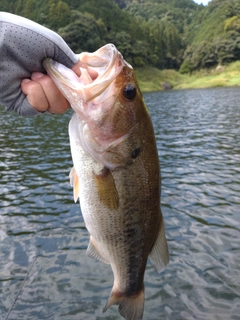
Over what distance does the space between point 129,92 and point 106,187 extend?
756 mm

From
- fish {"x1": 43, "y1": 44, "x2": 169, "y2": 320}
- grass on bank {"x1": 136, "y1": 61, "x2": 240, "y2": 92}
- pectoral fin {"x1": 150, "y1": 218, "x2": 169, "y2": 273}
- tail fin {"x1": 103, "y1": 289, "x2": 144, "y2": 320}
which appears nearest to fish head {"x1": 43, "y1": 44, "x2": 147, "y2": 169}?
fish {"x1": 43, "y1": 44, "x2": 169, "y2": 320}

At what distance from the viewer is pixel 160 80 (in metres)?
96.8

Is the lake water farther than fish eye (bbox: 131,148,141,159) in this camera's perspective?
Yes

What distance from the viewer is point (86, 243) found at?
7.91 m

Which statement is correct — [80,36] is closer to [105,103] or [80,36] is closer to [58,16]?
[58,16]

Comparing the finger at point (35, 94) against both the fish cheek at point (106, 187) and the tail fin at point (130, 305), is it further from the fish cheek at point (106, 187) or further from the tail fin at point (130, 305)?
the tail fin at point (130, 305)

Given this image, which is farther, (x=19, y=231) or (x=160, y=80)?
(x=160, y=80)

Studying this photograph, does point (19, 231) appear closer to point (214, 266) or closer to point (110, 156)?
point (214, 266)

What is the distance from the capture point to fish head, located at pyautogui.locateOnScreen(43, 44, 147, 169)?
2.47m

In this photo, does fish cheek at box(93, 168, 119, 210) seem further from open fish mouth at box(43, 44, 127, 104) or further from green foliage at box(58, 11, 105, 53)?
green foliage at box(58, 11, 105, 53)

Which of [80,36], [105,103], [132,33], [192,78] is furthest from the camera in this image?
[132,33]

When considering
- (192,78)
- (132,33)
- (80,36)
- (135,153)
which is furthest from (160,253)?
(132,33)

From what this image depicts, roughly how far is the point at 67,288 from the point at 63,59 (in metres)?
4.92

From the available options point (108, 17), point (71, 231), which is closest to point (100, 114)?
point (71, 231)
